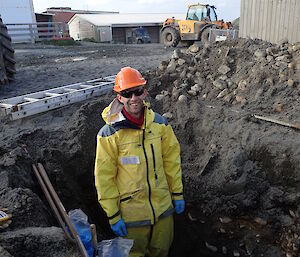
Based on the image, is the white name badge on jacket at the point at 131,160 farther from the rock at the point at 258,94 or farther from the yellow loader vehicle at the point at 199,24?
the yellow loader vehicle at the point at 199,24

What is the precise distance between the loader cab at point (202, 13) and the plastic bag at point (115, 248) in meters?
16.0

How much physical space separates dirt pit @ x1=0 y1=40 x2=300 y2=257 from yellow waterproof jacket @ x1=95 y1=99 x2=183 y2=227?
2.15 feet

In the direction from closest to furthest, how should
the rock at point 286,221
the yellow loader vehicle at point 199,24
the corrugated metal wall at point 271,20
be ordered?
the rock at point 286,221, the corrugated metal wall at point 271,20, the yellow loader vehicle at point 199,24

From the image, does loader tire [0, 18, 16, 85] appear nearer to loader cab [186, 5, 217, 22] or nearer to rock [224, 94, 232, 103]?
rock [224, 94, 232, 103]

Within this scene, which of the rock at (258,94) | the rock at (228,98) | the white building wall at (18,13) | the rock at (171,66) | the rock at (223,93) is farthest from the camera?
the white building wall at (18,13)

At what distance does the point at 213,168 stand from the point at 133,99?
2068mm

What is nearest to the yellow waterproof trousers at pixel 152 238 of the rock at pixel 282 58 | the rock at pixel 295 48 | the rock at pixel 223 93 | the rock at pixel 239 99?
the rock at pixel 239 99

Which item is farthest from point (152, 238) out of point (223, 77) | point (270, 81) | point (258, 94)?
point (223, 77)

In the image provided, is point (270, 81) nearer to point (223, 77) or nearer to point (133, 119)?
point (223, 77)

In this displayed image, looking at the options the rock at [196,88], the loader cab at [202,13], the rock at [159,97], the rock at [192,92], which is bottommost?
the rock at [159,97]

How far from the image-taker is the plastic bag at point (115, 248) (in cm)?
219

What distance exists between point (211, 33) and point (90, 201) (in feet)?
40.7

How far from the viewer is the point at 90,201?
4.23 meters

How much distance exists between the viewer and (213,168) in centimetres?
423
